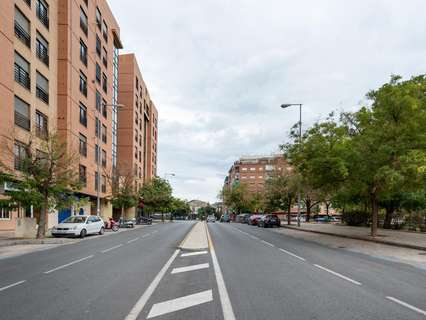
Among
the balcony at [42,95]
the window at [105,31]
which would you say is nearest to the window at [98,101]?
the window at [105,31]

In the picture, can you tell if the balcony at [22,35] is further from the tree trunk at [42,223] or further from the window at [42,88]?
the tree trunk at [42,223]

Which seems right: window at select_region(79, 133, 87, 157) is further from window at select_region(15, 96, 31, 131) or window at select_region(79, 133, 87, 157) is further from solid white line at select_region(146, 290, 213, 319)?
solid white line at select_region(146, 290, 213, 319)

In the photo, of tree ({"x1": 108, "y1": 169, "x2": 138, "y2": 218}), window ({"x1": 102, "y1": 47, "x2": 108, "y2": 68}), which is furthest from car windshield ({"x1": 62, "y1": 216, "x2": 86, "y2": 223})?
window ({"x1": 102, "y1": 47, "x2": 108, "y2": 68})

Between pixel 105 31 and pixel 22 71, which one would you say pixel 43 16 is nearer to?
pixel 22 71

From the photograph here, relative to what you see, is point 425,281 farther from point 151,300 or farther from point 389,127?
point 389,127

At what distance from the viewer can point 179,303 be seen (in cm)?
702

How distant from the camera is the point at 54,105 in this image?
34.4m

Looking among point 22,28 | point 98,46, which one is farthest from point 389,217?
point 98,46

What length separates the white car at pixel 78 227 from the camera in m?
25.4

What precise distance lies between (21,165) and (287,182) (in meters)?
30.0

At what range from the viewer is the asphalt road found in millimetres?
6457

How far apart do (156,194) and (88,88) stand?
97.1 feet

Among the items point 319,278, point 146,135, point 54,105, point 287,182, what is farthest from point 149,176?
point 319,278

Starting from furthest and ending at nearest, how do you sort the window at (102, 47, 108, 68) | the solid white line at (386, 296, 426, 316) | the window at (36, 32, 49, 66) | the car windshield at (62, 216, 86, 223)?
the window at (102, 47, 108, 68) → the window at (36, 32, 49, 66) → the car windshield at (62, 216, 86, 223) → the solid white line at (386, 296, 426, 316)
